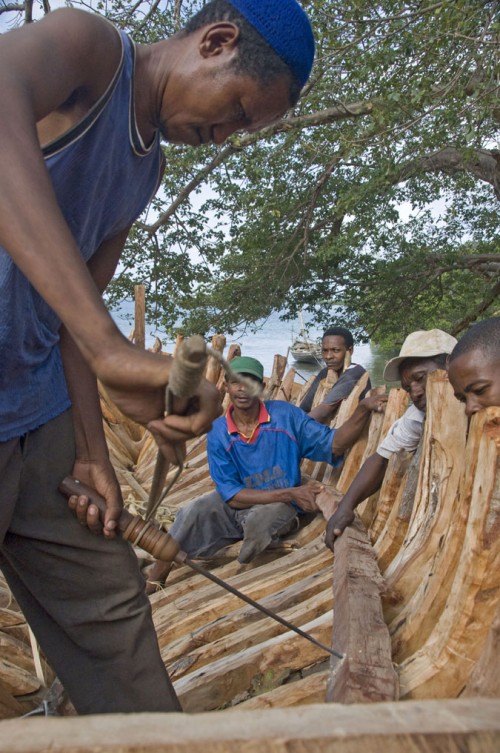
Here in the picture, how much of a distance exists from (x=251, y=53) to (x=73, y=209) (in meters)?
0.47

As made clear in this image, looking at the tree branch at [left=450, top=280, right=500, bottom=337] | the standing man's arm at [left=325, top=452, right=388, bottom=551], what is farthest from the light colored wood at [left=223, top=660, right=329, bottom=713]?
the tree branch at [left=450, top=280, right=500, bottom=337]

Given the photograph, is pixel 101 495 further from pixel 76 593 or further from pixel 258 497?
pixel 258 497

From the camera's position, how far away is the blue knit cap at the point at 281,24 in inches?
45.2

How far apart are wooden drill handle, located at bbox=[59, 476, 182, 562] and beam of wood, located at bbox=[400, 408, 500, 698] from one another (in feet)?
2.24

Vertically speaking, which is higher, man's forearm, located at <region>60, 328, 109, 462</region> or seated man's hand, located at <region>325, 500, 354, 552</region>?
man's forearm, located at <region>60, 328, 109, 462</region>

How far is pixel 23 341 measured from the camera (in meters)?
1.30

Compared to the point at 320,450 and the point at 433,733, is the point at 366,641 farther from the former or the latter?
the point at 320,450

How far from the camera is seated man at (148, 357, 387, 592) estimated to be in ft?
12.0

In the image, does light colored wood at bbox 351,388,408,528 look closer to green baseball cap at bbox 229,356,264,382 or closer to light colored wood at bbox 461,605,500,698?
green baseball cap at bbox 229,356,264,382

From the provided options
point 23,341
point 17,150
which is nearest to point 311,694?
point 23,341

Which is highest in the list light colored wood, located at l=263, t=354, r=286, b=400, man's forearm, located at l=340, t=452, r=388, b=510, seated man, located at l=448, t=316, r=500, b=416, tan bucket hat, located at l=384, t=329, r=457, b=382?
light colored wood, located at l=263, t=354, r=286, b=400

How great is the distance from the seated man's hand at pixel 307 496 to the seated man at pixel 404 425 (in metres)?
0.55

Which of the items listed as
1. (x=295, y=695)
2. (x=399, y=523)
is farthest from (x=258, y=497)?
(x=295, y=695)

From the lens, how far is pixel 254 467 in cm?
397
